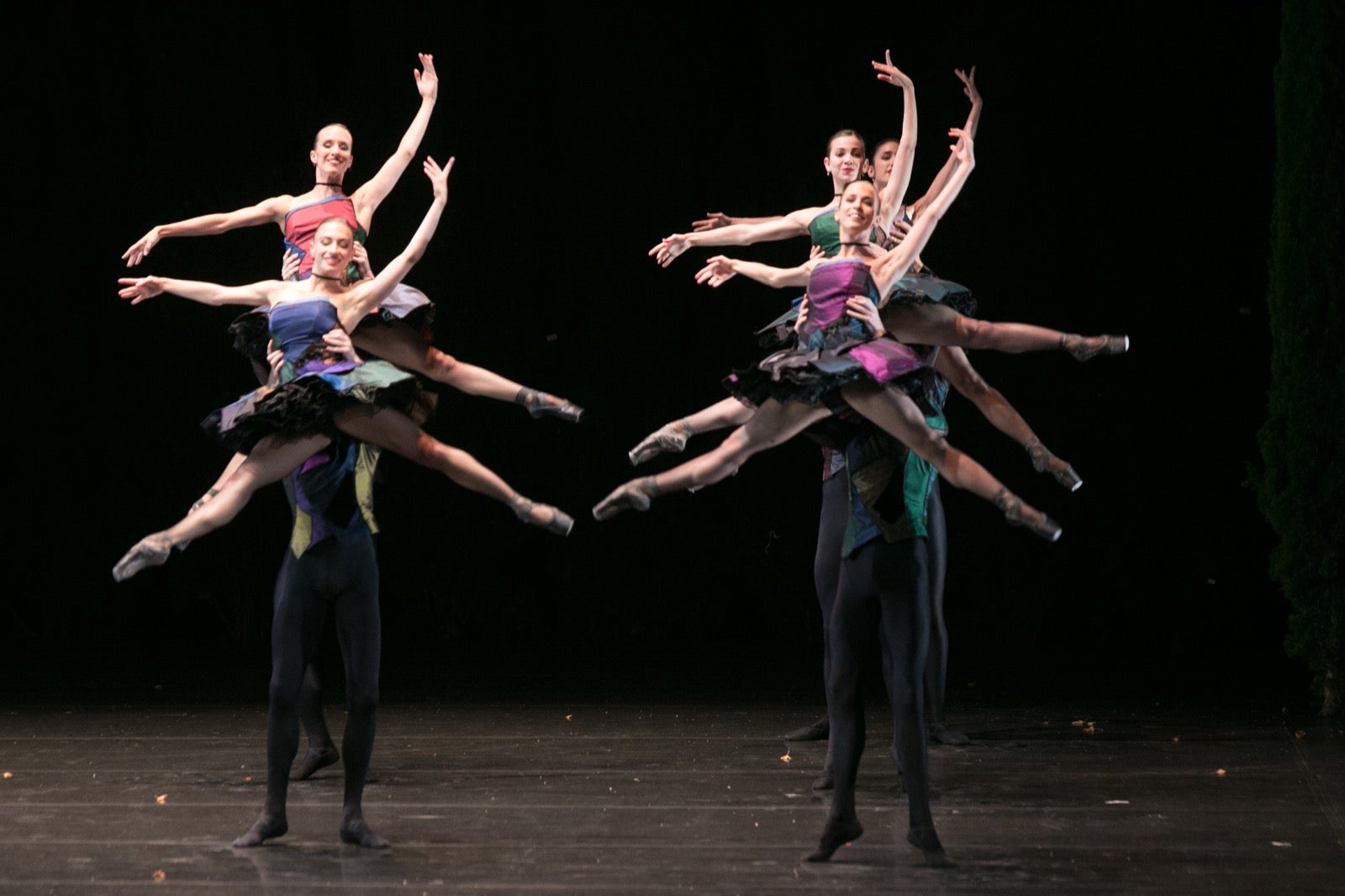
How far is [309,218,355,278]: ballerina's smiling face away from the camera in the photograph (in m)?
4.84

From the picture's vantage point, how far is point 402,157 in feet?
19.3

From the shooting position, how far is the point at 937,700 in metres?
6.20

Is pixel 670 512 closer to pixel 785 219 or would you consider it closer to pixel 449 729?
pixel 449 729

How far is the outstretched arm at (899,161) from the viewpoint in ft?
17.4

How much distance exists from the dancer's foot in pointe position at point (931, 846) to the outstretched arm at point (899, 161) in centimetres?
230

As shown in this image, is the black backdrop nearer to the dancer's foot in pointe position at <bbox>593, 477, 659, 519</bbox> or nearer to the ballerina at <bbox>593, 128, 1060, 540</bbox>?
the ballerina at <bbox>593, 128, 1060, 540</bbox>

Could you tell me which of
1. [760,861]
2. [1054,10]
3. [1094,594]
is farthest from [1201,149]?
[760,861]

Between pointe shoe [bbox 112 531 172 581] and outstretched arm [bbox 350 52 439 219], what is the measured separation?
1851 millimetres

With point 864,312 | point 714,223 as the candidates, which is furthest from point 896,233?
point 864,312

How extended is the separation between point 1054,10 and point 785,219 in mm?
4257

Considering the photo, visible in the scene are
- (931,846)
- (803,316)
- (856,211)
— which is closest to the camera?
(931,846)

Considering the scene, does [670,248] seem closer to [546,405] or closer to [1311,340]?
[546,405]

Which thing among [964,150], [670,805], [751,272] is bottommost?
[670,805]

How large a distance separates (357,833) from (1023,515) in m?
1.96
